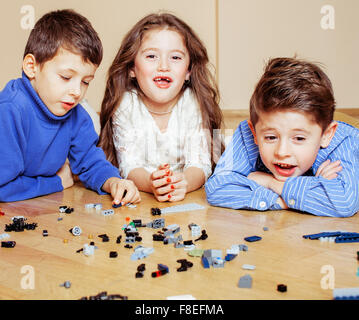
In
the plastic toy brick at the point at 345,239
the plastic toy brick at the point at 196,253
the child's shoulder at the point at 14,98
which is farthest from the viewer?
the child's shoulder at the point at 14,98

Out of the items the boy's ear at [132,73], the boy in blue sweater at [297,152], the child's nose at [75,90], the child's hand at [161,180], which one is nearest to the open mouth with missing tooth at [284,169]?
the boy in blue sweater at [297,152]

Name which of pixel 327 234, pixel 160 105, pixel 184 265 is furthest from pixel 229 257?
pixel 160 105

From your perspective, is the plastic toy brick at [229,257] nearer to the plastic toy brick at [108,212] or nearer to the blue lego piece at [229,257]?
the blue lego piece at [229,257]

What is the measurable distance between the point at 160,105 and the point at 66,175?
19.8 inches

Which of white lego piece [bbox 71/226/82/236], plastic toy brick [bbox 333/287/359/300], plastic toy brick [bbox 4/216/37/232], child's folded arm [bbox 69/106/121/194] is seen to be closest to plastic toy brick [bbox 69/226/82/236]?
white lego piece [bbox 71/226/82/236]

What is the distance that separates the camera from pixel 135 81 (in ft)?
7.10

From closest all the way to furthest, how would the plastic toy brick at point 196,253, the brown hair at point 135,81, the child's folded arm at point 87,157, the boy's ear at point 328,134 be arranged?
the plastic toy brick at point 196,253, the boy's ear at point 328,134, the child's folded arm at point 87,157, the brown hair at point 135,81

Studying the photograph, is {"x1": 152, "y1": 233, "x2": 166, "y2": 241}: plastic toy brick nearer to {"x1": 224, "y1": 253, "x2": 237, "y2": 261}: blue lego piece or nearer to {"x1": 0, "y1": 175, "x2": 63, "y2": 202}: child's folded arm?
{"x1": 224, "y1": 253, "x2": 237, "y2": 261}: blue lego piece

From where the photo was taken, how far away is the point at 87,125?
1.97 meters

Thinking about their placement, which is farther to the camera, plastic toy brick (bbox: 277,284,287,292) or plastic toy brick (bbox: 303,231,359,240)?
plastic toy brick (bbox: 303,231,359,240)

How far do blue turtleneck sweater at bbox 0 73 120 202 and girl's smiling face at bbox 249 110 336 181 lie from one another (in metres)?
0.65

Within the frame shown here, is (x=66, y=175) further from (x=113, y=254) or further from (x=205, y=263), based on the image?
(x=205, y=263)

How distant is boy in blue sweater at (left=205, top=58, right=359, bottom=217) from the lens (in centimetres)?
146

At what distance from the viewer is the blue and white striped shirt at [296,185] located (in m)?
1.46
